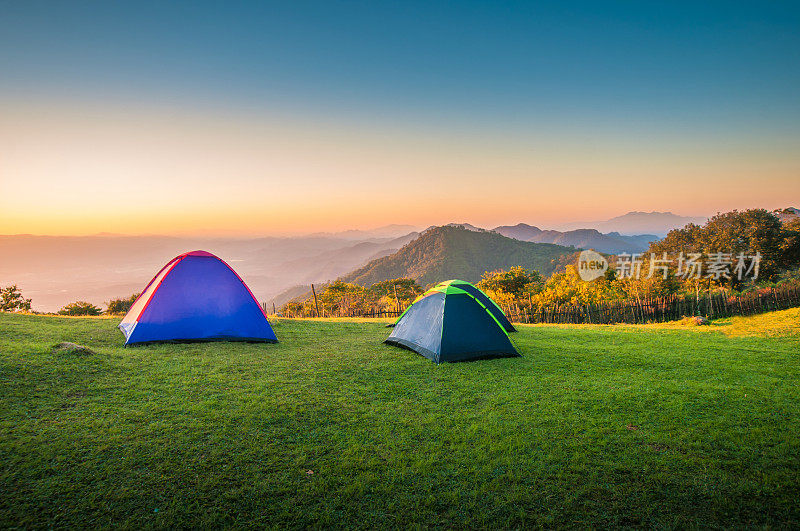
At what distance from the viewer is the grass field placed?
3.01 metres

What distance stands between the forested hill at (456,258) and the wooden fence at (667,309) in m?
56.9

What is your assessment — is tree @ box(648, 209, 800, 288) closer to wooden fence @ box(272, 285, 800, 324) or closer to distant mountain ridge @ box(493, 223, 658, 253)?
wooden fence @ box(272, 285, 800, 324)

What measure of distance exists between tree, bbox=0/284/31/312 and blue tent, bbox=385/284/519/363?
23.5m

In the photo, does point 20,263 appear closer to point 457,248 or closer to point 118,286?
point 118,286

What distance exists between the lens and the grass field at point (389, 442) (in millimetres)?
3006

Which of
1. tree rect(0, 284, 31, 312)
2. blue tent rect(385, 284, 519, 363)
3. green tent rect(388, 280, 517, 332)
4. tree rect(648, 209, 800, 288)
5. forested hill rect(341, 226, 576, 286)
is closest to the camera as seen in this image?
blue tent rect(385, 284, 519, 363)

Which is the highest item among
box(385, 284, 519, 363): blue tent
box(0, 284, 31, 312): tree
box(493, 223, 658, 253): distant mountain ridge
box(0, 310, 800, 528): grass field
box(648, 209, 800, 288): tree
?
box(493, 223, 658, 253): distant mountain ridge

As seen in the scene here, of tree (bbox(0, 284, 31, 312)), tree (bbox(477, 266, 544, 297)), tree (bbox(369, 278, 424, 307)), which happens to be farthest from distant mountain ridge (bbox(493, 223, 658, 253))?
tree (bbox(0, 284, 31, 312))

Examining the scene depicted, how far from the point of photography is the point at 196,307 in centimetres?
862

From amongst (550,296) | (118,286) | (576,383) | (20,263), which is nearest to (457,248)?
(550,296)

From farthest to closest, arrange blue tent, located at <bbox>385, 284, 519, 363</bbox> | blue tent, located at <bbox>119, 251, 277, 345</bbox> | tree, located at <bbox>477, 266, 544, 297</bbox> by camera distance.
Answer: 1. tree, located at <bbox>477, 266, 544, 297</bbox>
2. blue tent, located at <bbox>119, 251, 277, 345</bbox>
3. blue tent, located at <bbox>385, 284, 519, 363</bbox>

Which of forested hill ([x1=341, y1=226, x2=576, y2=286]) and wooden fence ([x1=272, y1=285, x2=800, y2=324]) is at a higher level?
forested hill ([x1=341, y1=226, x2=576, y2=286])

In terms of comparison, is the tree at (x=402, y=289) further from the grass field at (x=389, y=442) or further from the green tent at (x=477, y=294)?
the grass field at (x=389, y=442)

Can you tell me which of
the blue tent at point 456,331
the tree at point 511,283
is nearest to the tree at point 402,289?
the tree at point 511,283
